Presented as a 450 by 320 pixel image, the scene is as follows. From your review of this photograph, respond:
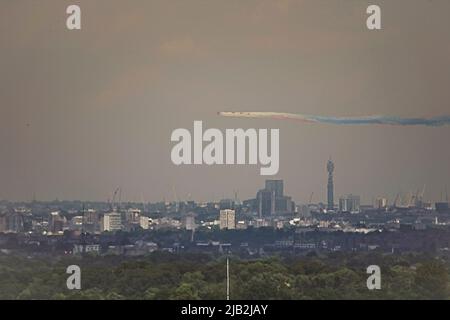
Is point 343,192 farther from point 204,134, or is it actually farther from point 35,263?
point 35,263

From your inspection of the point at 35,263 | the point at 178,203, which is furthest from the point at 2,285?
the point at 178,203

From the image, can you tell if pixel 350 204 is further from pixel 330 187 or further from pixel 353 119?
pixel 353 119

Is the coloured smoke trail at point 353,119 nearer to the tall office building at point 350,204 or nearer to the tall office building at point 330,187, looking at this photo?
the tall office building at point 330,187

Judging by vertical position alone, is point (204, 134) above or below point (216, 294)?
above

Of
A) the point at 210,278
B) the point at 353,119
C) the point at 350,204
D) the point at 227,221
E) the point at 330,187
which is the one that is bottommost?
the point at 210,278

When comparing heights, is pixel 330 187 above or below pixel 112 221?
above

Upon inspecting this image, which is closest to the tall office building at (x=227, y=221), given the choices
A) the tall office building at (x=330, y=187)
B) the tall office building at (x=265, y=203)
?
the tall office building at (x=265, y=203)

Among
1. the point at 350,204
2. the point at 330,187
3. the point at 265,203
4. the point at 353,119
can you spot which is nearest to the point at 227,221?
the point at 265,203
